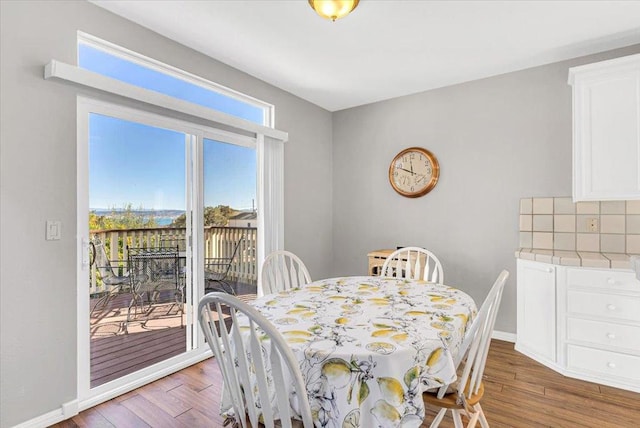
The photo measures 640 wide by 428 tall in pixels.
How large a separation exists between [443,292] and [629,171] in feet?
5.92

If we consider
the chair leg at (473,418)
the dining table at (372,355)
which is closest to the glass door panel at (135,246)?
the dining table at (372,355)

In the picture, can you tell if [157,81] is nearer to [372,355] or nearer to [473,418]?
[372,355]

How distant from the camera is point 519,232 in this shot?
320cm

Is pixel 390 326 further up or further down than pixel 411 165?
further down

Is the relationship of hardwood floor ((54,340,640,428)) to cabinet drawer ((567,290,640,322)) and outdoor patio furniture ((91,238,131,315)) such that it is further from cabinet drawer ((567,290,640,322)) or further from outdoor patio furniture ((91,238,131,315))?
outdoor patio furniture ((91,238,131,315))

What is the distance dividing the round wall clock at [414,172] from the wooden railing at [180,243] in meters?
1.72

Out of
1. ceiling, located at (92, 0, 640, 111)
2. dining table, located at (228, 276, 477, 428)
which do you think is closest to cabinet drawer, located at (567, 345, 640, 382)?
dining table, located at (228, 276, 477, 428)

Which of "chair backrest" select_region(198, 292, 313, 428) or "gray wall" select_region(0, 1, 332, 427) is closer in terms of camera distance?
"chair backrest" select_region(198, 292, 313, 428)

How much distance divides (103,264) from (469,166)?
10.9 feet

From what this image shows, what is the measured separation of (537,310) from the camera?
2.75m

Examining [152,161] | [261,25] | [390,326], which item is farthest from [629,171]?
[152,161]

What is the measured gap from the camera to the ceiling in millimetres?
2221

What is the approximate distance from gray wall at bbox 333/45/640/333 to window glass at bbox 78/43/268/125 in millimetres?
1568

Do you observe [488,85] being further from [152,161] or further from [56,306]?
[56,306]
